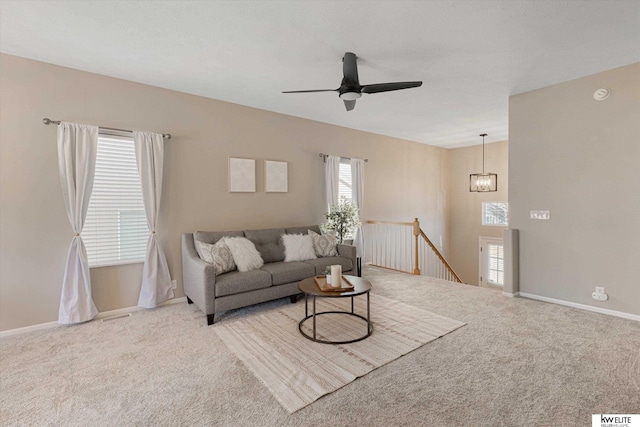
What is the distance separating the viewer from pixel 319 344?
112 inches

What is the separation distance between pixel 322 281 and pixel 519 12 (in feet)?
9.70

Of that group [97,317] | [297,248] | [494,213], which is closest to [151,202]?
[97,317]

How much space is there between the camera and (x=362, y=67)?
11.3 feet

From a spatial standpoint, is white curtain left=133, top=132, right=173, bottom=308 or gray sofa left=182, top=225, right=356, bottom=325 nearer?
gray sofa left=182, top=225, right=356, bottom=325

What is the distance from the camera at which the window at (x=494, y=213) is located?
7643 millimetres

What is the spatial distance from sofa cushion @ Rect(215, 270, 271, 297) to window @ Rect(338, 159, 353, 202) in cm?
276

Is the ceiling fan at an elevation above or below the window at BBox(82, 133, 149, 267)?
above

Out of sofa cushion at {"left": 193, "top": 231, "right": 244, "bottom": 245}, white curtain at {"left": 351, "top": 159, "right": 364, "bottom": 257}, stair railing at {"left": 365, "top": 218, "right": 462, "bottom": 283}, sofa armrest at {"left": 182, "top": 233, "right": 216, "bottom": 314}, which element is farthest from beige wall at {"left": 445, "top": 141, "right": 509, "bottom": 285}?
sofa armrest at {"left": 182, "top": 233, "right": 216, "bottom": 314}

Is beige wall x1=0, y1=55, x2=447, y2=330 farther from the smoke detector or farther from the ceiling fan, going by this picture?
the smoke detector

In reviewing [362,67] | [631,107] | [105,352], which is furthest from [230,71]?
[631,107]

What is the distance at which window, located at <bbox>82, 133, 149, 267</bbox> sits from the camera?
141 inches

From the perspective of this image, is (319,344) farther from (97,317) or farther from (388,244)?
(388,244)

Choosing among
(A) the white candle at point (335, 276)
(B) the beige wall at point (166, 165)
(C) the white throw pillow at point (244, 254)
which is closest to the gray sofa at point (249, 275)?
(C) the white throw pillow at point (244, 254)

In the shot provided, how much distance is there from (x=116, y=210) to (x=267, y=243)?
197 centimetres
